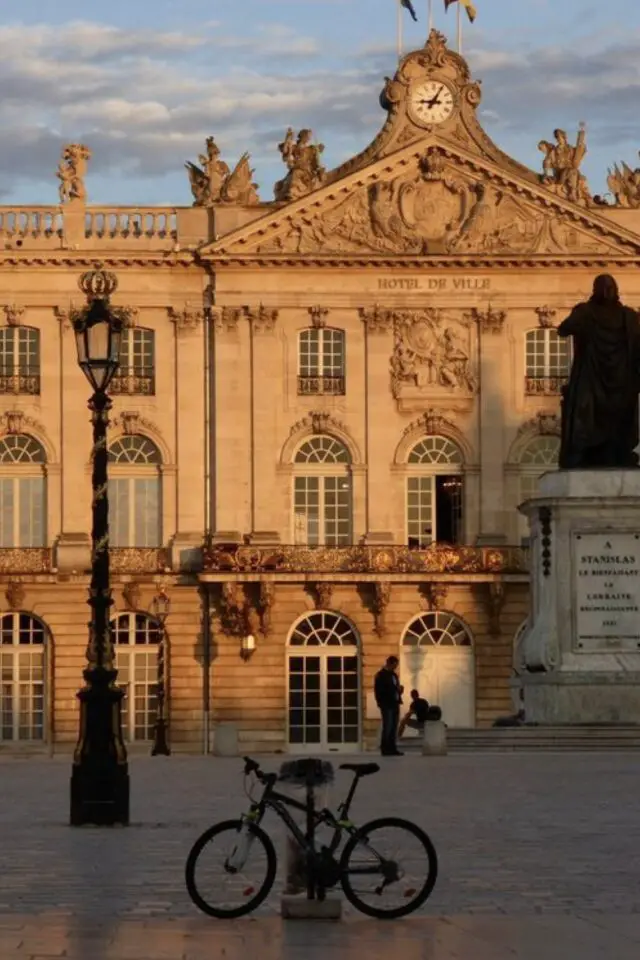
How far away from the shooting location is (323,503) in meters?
62.2

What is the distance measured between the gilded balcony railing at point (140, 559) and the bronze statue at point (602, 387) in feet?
88.8

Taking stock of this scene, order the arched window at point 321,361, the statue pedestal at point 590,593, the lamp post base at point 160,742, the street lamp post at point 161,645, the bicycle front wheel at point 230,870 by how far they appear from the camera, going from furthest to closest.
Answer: the arched window at point 321,361, the street lamp post at point 161,645, the lamp post base at point 160,742, the statue pedestal at point 590,593, the bicycle front wheel at point 230,870

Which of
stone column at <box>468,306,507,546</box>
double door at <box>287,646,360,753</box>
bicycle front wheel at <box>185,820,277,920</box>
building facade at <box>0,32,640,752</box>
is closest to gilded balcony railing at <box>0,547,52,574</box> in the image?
building facade at <box>0,32,640,752</box>

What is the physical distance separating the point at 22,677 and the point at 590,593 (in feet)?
92.8

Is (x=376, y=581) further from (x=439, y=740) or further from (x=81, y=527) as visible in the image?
(x=439, y=740)

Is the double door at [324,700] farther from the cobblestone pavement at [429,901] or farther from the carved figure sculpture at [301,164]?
the cobblestone pavement at [429,901]

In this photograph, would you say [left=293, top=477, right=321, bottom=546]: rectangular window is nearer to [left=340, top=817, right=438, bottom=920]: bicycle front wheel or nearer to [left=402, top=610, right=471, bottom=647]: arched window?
[left=402, top=610, right=471, bottom=647]: arched window

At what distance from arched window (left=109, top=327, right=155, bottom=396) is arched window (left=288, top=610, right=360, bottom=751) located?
6.39 metres

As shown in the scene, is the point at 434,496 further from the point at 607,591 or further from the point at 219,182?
the point at 607,591

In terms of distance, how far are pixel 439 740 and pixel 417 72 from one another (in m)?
24.7

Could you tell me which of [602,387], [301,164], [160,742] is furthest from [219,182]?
[602,387]

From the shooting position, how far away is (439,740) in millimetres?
41688

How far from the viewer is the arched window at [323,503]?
204ft

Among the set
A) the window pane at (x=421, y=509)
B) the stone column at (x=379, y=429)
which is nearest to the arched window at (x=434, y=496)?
the window pane at (x=421, y=509)
